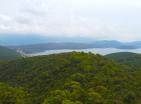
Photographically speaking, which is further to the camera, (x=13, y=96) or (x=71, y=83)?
(x=71, y=83)

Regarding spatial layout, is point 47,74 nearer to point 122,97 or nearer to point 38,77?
point 38,77

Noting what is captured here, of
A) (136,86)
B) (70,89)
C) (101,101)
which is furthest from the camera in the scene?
(136,86)

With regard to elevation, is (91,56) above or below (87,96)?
above

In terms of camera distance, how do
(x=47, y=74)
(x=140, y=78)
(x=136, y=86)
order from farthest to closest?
(x=47, y=74) → (x=140, y=78) → (x=136, y=86)

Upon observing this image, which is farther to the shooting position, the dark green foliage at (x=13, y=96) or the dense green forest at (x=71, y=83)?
the dark green foliage at (x=13, y=96)

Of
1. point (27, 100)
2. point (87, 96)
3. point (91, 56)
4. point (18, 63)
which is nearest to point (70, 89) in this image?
point (87, 96)

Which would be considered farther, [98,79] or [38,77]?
[38,77]

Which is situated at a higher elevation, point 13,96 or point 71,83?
point 71,83

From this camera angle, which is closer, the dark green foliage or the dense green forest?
the dense green forest
